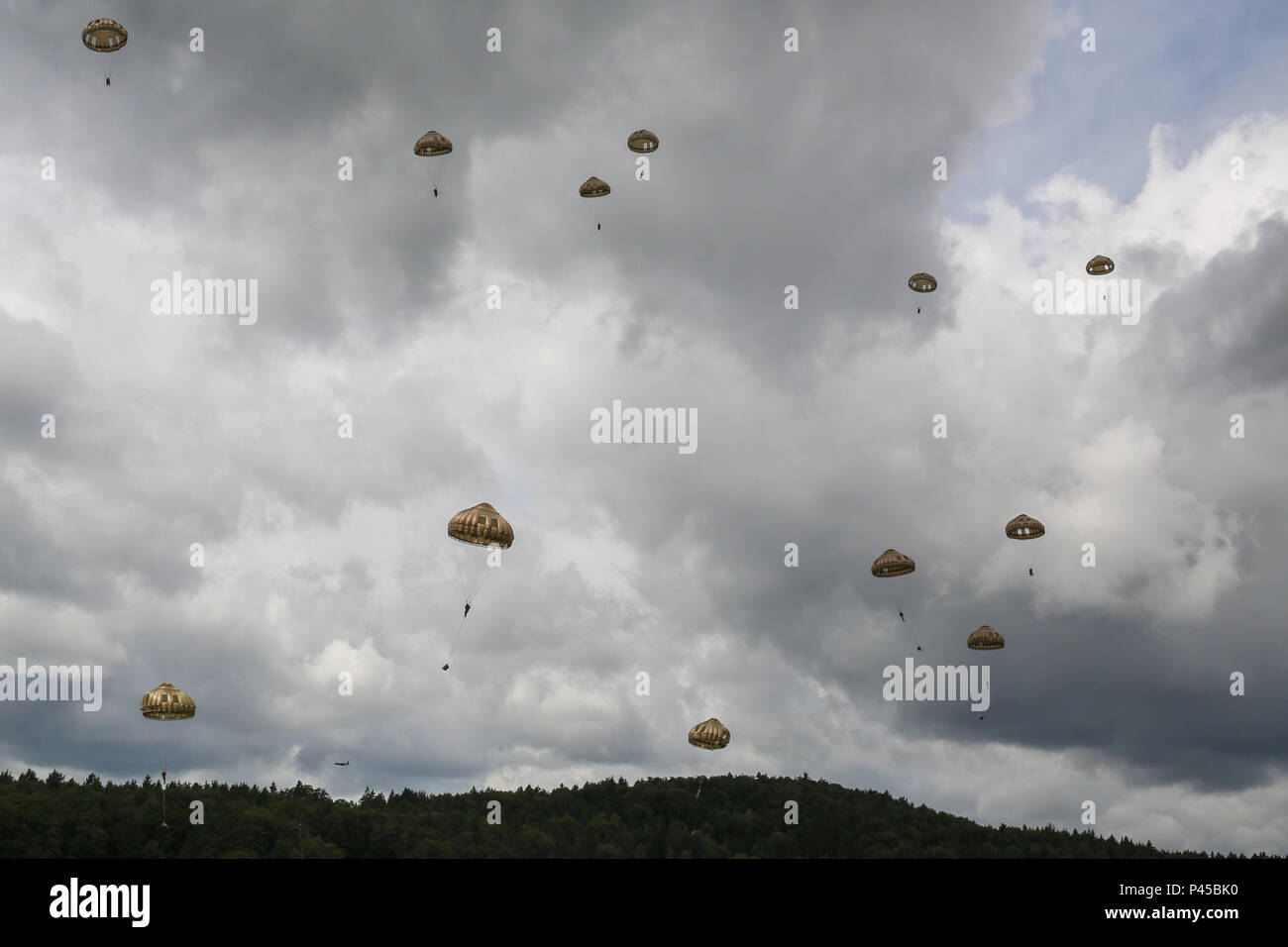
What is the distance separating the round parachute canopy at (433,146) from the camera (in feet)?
219

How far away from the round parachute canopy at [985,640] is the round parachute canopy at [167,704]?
56.5 m

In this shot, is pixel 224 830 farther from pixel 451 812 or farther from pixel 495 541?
pixel 495 541

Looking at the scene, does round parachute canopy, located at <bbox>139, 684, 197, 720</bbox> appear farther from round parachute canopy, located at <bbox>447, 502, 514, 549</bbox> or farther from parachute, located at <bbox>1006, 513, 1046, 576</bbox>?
parachute, located at <bbox>1006, 513, 1046, 576</bbox>

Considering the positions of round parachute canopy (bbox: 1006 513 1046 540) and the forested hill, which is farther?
the forested hill

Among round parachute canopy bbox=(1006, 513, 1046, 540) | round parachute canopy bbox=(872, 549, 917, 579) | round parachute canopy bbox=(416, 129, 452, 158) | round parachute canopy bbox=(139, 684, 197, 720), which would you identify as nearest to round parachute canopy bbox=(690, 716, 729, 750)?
round parachute canopy bbox=(872, 549, 917, 579)

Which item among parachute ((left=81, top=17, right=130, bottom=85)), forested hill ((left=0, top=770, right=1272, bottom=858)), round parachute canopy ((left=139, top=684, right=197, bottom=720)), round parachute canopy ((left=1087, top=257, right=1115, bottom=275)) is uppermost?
parachute ((left=81, top=17, right=130, bottom=85))

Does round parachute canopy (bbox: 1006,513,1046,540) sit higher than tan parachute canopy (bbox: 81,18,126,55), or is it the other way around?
tan parachute canopy (bbox: 81,18,126,55)

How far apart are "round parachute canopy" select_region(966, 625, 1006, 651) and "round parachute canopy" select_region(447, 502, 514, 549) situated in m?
38.5

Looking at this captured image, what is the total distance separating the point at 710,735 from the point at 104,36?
65828 millimetres

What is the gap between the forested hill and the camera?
278 ft

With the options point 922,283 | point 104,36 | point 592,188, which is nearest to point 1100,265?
point 922,283

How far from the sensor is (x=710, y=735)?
73562 millimetres
